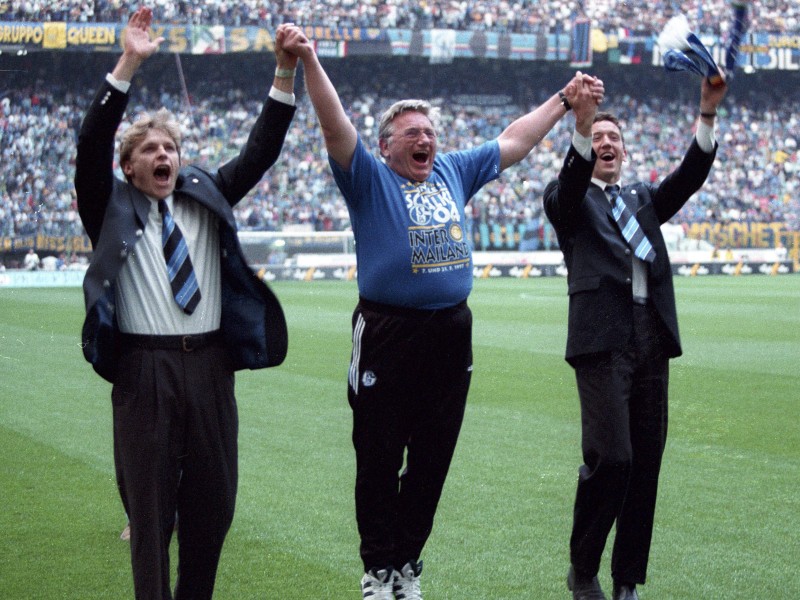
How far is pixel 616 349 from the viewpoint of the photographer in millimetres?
4871

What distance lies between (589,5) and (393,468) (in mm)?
42295

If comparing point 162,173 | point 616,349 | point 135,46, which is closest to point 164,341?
point 162,173

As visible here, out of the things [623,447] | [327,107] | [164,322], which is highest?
[327,107]

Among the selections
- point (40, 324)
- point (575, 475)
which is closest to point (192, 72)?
point (40, 324)

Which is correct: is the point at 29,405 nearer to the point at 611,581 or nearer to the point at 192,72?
the point at 611,581

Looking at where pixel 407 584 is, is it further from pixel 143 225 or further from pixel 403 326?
pixel 143 225

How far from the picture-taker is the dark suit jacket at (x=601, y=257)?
16.0 feet

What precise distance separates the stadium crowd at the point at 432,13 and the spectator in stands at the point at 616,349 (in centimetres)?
3526

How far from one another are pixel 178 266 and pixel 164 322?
198 millimetres

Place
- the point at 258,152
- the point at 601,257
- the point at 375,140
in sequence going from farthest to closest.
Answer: the point at 375,140 < the point at 601,257 < the point at 258,152

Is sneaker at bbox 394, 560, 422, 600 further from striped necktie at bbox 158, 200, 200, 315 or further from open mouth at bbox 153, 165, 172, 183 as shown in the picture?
open mouth at bbox 153, 165, 172, 183

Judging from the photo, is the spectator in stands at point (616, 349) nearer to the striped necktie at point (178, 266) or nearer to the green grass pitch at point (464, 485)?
the green grass pitch at point (464, 485)

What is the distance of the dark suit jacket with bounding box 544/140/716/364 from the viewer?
489 centimetres

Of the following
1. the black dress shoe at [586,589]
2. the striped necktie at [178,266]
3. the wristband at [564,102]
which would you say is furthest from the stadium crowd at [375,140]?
the striped necktie at [178,266]
